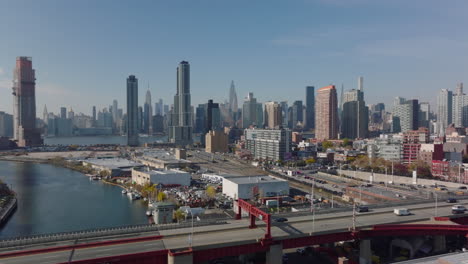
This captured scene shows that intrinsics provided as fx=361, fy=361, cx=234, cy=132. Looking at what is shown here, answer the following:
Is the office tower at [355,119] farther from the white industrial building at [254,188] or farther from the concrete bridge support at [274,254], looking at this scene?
the concrete bridge support at [274,254]

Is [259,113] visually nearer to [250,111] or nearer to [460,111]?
[250,111]

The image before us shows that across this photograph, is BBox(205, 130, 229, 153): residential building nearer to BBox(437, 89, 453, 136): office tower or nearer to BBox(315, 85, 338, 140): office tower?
BBox(315, 85, 338, 140): office tower

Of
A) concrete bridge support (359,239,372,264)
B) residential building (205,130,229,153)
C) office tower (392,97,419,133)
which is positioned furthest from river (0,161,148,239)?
office tower (392,97,419,133)

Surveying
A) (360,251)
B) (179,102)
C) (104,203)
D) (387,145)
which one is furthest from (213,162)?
(179,102)

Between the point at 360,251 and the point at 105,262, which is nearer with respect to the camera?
the point at 105,262

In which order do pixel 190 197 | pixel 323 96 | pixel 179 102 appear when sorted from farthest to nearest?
pixel 179 102, pixel 323 96, pixel 190 197

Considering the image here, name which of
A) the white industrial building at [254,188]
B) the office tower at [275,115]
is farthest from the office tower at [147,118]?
the white industrial building at [254,188]

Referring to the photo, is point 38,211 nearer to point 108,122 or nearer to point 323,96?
point 323,96
